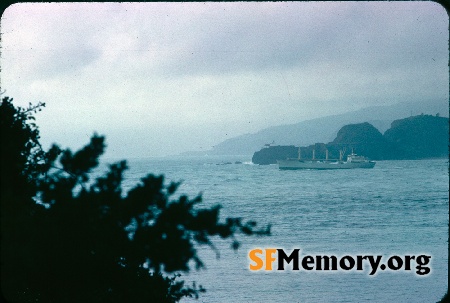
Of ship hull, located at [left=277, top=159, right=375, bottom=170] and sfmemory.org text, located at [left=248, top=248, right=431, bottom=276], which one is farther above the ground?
ship hull, located at [left=277, top=159, right=375, bottom=170]

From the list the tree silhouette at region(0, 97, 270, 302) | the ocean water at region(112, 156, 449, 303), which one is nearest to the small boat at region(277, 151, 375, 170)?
the ocean water at region(112, 156, 449, 303)

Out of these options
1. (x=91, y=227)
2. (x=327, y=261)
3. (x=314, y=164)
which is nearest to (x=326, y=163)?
(x=314, y=164)

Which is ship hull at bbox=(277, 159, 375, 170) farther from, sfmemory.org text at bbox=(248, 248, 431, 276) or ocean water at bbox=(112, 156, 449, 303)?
sfmemory.org text at bbox=(248, 248, 431, 276)

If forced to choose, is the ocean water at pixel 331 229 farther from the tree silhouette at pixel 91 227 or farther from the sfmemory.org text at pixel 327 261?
the sfmemory.org text at pixel 327 261

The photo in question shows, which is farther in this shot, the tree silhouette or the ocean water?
the ocean water

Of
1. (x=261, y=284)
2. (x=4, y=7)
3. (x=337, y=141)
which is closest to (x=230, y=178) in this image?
(x=337, y=141)

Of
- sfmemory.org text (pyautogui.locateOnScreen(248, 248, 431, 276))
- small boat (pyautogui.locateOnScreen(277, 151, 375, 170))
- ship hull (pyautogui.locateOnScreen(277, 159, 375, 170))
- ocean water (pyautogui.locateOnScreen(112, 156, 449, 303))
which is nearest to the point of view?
sfmemory.org text (pyautogui.locateOnScreen(248, 248, 431, 276))

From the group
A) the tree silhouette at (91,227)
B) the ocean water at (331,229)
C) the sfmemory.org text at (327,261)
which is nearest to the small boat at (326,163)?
the ocean water at (331,229)

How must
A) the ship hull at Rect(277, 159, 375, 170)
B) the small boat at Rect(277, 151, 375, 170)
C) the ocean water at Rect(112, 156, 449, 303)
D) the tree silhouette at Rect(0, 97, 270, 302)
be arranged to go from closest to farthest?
1. the tree silhouette at Rect(0, 97, 270, 302)
2. the ocean water at Rect(112, 156, 449, 303)
3. the small boat at Rect(277, 151, 375, 170)
4. the ship hull at Rect(277, 159, 375, 170)
